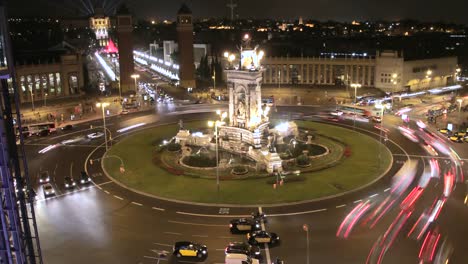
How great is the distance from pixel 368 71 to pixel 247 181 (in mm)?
81814

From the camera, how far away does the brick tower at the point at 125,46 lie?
126375 mm

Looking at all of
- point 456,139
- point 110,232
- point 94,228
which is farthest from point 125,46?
point 110,232

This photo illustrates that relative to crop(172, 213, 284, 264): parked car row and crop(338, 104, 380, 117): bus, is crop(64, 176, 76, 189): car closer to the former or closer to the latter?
crop(172, 213, 284, 264): parked car row

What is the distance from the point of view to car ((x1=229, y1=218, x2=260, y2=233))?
42.9m

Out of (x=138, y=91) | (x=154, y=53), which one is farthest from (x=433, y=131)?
(x=154, y=53)

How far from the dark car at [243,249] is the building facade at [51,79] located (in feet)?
297

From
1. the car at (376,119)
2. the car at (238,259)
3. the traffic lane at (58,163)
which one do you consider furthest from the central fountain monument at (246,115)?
the car at (238,259)

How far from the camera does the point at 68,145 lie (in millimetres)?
75625

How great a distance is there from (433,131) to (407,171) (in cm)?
2494

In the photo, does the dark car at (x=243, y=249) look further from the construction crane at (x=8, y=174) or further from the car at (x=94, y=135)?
the car at (x=94, y=135)

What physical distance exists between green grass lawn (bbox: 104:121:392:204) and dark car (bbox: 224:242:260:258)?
452 inches

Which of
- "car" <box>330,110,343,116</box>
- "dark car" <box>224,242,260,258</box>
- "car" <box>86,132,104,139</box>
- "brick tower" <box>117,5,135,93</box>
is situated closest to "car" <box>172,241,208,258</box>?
"dark car" <box>224,242,260,258</box>

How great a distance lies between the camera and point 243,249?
125 feet

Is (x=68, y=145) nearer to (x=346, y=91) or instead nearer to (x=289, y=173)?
(x=289, y=173)
